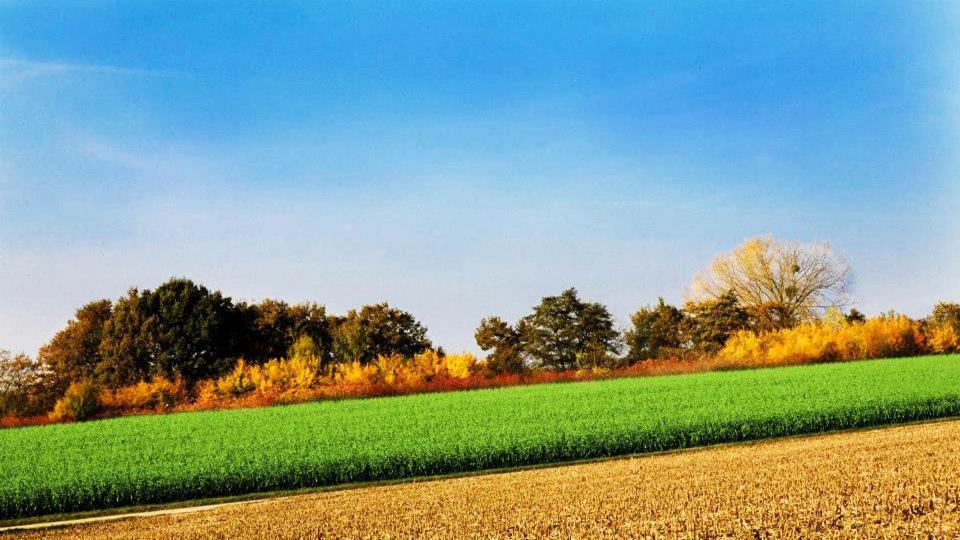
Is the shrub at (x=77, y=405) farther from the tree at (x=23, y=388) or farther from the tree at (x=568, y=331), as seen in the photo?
the tree at (x=568, y=331)

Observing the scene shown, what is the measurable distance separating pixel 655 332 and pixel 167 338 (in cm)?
2553

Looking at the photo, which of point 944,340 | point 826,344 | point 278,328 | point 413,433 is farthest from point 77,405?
point 944,340

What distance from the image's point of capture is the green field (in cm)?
1473

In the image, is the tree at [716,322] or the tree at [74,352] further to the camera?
the tree at [716,322]

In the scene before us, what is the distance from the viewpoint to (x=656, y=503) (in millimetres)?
9508

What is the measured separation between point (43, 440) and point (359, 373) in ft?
42.1

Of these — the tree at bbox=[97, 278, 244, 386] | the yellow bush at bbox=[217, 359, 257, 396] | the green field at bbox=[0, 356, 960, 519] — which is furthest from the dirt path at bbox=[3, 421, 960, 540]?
the tree at bbox=[97, 278, 244, 386]

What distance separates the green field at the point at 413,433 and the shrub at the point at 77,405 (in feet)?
15.8

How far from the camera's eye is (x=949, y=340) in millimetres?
37875

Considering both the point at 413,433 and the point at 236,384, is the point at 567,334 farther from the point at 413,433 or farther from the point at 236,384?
the point at 413,433

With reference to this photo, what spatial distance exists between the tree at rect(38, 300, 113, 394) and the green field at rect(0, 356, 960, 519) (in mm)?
12253

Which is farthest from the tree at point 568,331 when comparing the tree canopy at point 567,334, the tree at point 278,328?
the tree at point 278,328

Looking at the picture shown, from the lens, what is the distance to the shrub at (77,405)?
29.0m

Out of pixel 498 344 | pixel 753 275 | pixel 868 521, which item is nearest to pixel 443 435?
pixel 868 521
